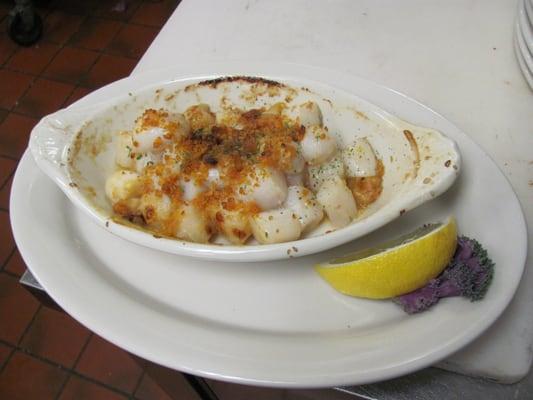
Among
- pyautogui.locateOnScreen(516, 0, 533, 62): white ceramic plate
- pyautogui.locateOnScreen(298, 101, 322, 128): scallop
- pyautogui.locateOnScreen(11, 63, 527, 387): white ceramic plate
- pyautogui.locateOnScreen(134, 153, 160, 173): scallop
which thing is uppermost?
pyautogui.locateOnScreen(516, 0, 533, 62): white ceramic plate

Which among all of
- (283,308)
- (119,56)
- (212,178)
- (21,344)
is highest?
(212,178)

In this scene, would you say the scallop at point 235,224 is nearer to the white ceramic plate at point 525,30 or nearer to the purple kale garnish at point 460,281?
the purple kale garnish at point 460,281

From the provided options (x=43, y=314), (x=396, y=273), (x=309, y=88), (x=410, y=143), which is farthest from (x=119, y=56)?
(x=396, y=273)

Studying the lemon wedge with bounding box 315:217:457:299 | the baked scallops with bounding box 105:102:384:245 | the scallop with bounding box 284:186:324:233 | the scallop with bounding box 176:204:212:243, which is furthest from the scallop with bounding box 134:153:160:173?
the lemon wedge with bounding box 315:217:457:299

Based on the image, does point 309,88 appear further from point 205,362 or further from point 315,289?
point 205,362

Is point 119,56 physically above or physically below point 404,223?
below

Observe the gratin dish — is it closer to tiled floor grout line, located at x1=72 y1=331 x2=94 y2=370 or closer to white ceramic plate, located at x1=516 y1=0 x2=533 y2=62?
white ceramic plate, located at x1=516 y1=0 x2=533 y2=62

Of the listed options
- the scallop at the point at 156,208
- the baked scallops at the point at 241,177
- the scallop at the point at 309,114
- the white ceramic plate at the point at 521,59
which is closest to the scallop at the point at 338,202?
the baked scallops at the point at 241,177
